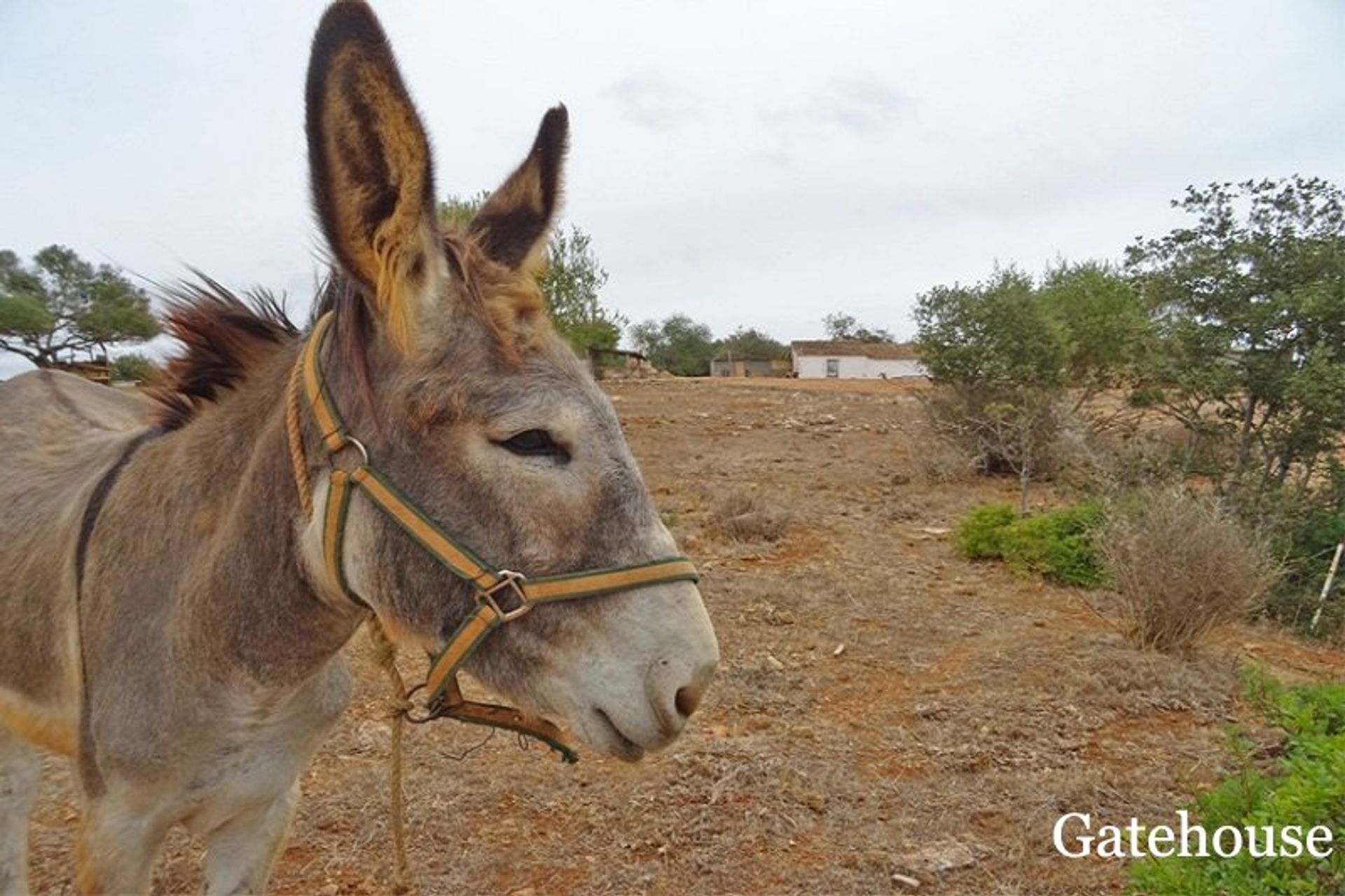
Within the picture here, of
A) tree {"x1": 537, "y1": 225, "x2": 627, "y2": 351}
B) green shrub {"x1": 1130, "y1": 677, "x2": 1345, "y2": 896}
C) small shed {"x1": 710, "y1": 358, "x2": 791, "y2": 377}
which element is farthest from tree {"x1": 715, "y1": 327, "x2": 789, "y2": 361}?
green shrub {"x1": 1130, "y1": 677, "x2": 1345, "y2": 896}

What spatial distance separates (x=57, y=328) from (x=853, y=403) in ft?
66.9

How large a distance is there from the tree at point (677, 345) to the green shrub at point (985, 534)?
53.9m

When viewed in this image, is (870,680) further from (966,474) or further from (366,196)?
(966,474)

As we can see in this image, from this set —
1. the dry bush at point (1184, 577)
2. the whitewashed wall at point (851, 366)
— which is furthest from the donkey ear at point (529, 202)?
the whitewashed wall at point (851, 366)

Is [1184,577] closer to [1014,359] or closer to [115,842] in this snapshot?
[115,842]

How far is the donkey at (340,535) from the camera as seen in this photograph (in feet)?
4.71

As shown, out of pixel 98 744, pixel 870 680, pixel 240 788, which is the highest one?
pixel 98 744

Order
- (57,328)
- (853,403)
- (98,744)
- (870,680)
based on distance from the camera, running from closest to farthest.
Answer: (98,744), (870,680), (57,328), (853,403)

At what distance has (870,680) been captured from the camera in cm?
536

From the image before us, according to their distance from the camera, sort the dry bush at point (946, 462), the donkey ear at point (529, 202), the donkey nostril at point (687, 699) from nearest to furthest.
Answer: the donkey nostril at point (687, 699)
the donkey ear at point (529, 202)
the dry bush at point (946, 462)

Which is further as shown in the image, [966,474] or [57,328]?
[57,328]

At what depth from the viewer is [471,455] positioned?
148cm

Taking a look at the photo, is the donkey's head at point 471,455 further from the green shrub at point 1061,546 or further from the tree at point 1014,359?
the tree at point 1014,359

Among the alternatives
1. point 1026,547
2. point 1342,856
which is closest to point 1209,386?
point 1026,547
